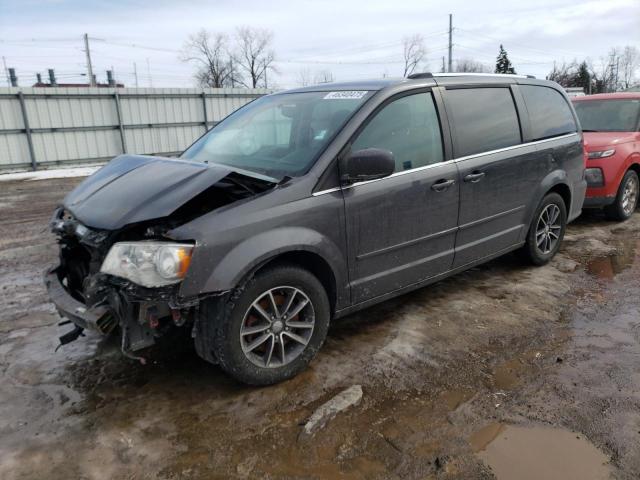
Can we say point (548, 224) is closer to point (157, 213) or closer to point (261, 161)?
point (261, 161)

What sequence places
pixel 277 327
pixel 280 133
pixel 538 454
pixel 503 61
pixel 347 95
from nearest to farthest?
pixel 538 454 → pixel 277 327 → pixel 347 95 → pixel 280 133 → pixel 503 61

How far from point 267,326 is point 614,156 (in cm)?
613

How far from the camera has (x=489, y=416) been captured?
277 cm

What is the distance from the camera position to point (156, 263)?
2.64 meters

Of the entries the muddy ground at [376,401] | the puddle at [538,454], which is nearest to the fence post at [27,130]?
the muddy ground at [376,401]

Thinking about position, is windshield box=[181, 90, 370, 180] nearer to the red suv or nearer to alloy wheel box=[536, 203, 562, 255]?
alloy wheel box=[536, 203, 562, 255]

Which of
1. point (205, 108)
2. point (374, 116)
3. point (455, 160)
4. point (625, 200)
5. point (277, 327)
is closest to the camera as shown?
point (277, 327)

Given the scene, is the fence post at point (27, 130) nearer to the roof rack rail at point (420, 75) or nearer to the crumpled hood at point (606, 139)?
the roof rack rail at point (420, 75)

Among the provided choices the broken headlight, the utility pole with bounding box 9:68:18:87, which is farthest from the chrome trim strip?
the utility pole with bounding box 9:68:18:87

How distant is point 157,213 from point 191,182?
296 mm

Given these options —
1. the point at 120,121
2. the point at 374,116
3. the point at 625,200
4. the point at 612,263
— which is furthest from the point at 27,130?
the point at 612,263

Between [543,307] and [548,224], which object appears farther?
[548,224]

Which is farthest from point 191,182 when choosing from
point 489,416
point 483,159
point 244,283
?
point 483,159

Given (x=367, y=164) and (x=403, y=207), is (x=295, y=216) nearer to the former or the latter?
(x=367, y=164)
